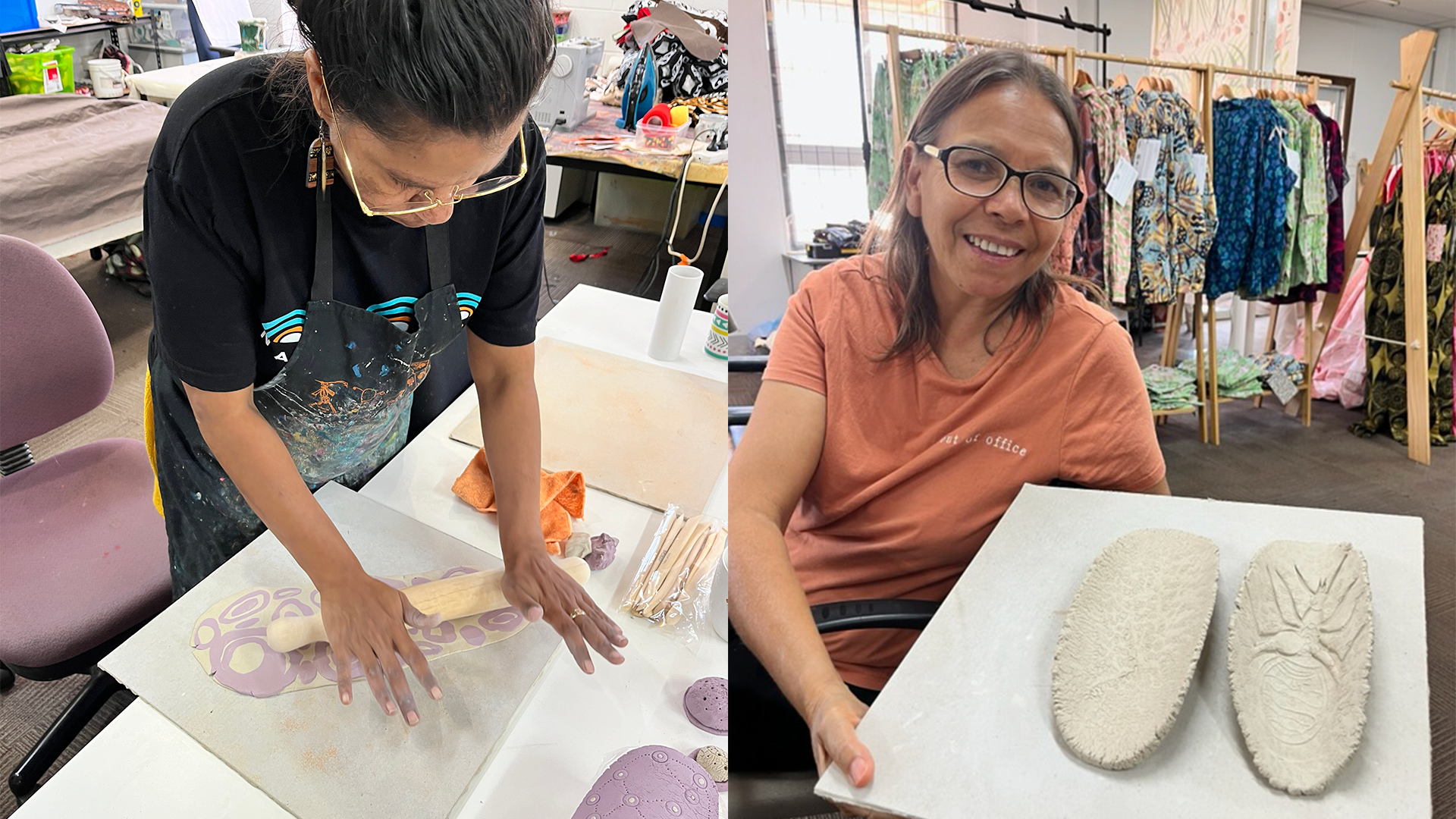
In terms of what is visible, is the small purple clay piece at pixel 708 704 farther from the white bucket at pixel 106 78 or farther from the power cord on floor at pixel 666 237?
the white bucket at pixel 106 78

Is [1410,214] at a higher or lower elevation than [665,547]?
higher

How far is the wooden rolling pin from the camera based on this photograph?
52 cm

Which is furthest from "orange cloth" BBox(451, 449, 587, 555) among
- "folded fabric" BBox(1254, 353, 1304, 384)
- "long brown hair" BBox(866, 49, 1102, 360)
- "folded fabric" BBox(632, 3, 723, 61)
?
"folded fabric" BBox(1254, 353, 1304, 384)

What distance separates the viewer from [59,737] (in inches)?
21.5

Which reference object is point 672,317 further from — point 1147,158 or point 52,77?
point 52,77

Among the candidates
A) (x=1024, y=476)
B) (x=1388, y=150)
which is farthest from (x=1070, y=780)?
(x=1388, y=150)

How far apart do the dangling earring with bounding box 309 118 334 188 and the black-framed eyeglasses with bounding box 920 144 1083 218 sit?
0.37m

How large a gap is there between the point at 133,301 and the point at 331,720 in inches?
21.6

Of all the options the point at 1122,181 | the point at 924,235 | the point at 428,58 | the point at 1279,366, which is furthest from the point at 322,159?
the point at 1279,366

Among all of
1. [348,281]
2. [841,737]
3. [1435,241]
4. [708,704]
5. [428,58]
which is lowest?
Answer: [708,704]

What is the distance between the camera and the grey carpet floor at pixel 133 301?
2.59 ft

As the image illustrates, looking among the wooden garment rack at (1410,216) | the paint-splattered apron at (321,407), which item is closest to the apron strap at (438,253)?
the paint-splattered apron at (321,407)

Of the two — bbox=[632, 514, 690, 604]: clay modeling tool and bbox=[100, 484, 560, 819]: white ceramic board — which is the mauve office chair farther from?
bbox=[632, 514, 690, 604]: clay modeling tool

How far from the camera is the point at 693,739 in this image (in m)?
0.56
